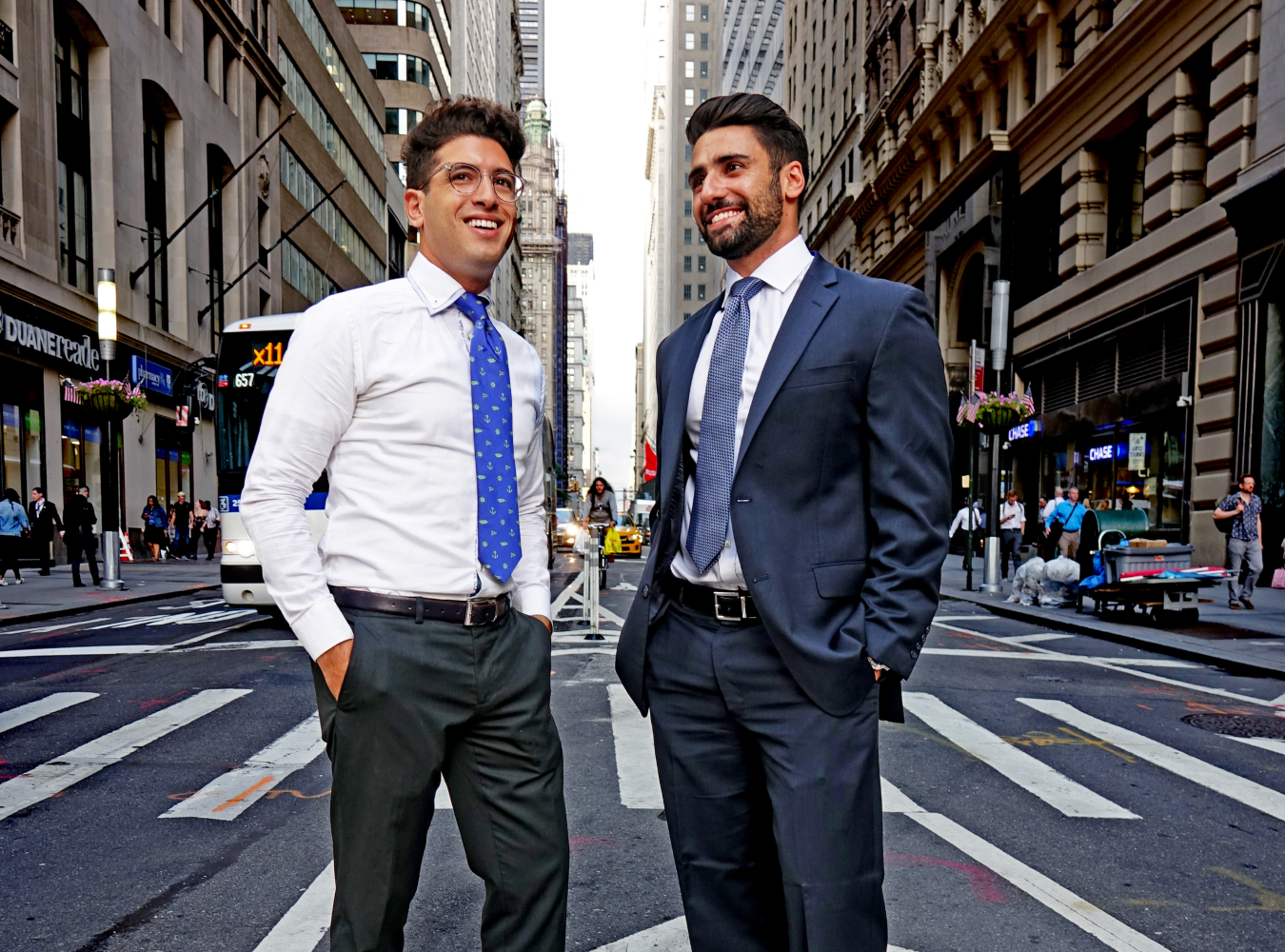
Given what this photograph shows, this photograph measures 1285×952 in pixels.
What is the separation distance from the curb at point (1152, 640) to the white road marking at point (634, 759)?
243 inches

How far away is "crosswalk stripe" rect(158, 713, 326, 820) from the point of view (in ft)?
15.6

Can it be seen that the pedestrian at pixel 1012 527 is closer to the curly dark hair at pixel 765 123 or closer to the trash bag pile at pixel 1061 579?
the trash bag pile at pixel 1061 579

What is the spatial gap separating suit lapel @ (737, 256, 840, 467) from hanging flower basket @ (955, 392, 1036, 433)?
16128 mm

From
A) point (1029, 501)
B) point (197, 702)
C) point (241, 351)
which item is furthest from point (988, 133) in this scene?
point (197, 702)

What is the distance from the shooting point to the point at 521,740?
239cm

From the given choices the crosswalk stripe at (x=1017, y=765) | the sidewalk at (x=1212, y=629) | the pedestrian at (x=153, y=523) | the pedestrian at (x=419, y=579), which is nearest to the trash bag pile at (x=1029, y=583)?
the sidewalk at (x=1212, y=629)

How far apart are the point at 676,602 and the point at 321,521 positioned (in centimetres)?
800

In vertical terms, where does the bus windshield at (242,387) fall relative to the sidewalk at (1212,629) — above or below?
above

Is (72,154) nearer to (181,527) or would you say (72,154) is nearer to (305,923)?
(181,527)

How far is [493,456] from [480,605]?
377mm

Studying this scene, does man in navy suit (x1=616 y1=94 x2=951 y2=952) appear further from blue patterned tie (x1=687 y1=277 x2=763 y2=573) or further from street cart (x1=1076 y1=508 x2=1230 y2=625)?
street cart (x1=1076 y1=508 x2=1230 y2=625)

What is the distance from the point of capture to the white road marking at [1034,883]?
3375 millimetres

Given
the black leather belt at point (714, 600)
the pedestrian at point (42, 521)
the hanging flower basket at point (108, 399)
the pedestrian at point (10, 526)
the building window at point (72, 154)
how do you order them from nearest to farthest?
the black leather belt at point (714, 600), the pedestrian at point (10, 526), the hanging flower basket at point (108, 399), the pedestrian at point (42, 521), the building window at point (72, 154)

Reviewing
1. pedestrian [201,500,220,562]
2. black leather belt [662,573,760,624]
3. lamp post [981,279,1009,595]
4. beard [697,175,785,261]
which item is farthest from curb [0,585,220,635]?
lamp post [981,279,1009,595]
